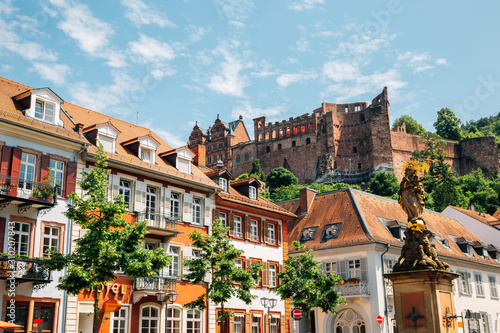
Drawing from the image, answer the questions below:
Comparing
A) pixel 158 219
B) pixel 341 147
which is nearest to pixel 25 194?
pixel 158 219

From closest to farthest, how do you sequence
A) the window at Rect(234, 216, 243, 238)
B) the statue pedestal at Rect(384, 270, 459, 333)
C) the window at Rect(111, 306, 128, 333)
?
the statue pedestal at Rect(384, 270, 459, 333), the window at Rect(111, 306, 128, 333), the window at Rect(234, 216, 243, 238)

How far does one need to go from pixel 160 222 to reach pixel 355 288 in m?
14.6

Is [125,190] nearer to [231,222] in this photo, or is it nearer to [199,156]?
[231,222]

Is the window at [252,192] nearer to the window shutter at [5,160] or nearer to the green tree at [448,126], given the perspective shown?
the window shutter at [5,160]

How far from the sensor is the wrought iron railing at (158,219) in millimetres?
27922

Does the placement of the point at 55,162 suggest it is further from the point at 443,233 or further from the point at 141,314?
the point at 443,233

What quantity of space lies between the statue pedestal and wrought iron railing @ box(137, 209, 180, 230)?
1430 centimetres

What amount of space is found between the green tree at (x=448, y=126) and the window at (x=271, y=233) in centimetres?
9968

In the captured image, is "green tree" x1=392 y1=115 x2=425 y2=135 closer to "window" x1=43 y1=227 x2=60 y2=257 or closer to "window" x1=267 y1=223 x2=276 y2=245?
"window" x1=267 y1=223 x2=276 y2=245

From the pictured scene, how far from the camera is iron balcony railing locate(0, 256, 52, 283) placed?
21500 mm

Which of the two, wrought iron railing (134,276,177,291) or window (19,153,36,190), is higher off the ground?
window (19,153,36,190)

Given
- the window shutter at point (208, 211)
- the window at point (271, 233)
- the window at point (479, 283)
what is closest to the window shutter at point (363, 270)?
the window at point (271, 233)

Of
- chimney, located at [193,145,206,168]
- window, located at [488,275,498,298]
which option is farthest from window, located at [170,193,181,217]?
window, located at [488,275,498,298]

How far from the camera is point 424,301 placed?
52.7 feet
